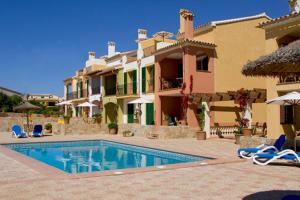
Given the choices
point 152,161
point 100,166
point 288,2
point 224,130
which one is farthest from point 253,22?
point 100,166

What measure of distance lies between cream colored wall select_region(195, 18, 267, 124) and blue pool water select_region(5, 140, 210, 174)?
304 inches

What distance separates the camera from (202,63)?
22906mm

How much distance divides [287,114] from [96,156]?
937 centimetres

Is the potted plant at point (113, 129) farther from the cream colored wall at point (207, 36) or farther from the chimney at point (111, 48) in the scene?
the chimney at point (111, 48)

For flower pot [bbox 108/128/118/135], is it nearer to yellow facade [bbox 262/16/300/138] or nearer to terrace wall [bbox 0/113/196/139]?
terrace wall [bbox 0/113/196/139]

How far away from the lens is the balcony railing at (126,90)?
27.1 m

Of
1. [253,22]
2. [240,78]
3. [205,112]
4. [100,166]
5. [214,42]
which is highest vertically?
[253,22]

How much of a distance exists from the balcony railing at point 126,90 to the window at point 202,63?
6.02 metres

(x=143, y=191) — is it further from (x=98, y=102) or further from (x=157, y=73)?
(x=98, y=102)

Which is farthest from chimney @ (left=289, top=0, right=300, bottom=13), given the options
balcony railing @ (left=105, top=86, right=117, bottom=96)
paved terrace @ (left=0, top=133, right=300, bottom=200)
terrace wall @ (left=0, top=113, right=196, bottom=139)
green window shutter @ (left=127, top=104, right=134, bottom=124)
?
balcony railing @ (left=105, top=86, right=117, bottom=96)

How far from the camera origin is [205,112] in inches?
781

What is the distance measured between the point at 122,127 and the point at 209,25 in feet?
31.6

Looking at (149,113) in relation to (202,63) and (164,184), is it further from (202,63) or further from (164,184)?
(164,184)

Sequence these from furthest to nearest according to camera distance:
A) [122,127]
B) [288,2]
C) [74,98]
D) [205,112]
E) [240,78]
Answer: [74,98]
[122,127]
[240,78]
[205,112]
[288,2]
